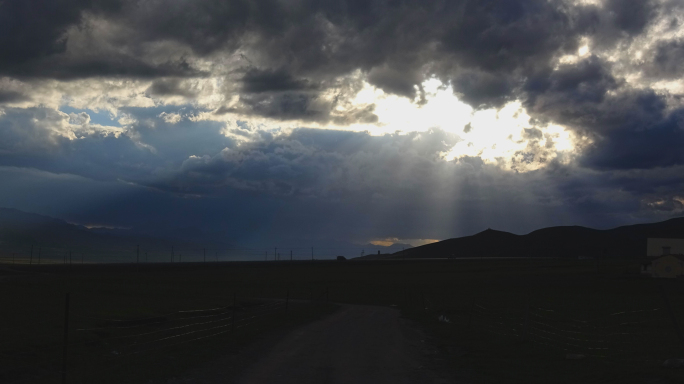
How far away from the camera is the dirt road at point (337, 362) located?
1614cm

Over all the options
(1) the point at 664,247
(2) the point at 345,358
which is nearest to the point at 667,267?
(1) the point at 664,247

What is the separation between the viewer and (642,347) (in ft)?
80.1

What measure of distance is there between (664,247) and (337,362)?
138661 mm

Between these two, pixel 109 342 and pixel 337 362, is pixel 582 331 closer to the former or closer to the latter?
pixel 337 362

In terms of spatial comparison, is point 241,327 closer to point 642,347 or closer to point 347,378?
point 347,378

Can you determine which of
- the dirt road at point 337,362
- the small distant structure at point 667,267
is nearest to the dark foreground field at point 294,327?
the dirt road at point 337,362

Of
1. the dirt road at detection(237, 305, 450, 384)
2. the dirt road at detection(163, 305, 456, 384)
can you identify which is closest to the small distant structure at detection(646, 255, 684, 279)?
the dirt road at detection(237, 305, 450, 384)

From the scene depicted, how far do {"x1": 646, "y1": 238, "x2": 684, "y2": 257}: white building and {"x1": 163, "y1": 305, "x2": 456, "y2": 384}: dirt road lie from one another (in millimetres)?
128538

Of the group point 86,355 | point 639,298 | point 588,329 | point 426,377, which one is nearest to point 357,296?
point 639,298

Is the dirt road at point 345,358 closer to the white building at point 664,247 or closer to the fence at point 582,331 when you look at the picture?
the fence at point 582,331

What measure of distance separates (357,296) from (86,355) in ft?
177

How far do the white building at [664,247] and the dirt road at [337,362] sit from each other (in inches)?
5061

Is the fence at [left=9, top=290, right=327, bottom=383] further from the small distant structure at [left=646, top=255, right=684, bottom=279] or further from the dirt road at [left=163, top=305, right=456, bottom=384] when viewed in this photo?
the small distant structure at [left=646, top=255, right=684, bottom=279]

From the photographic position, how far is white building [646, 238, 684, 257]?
5343 inches
